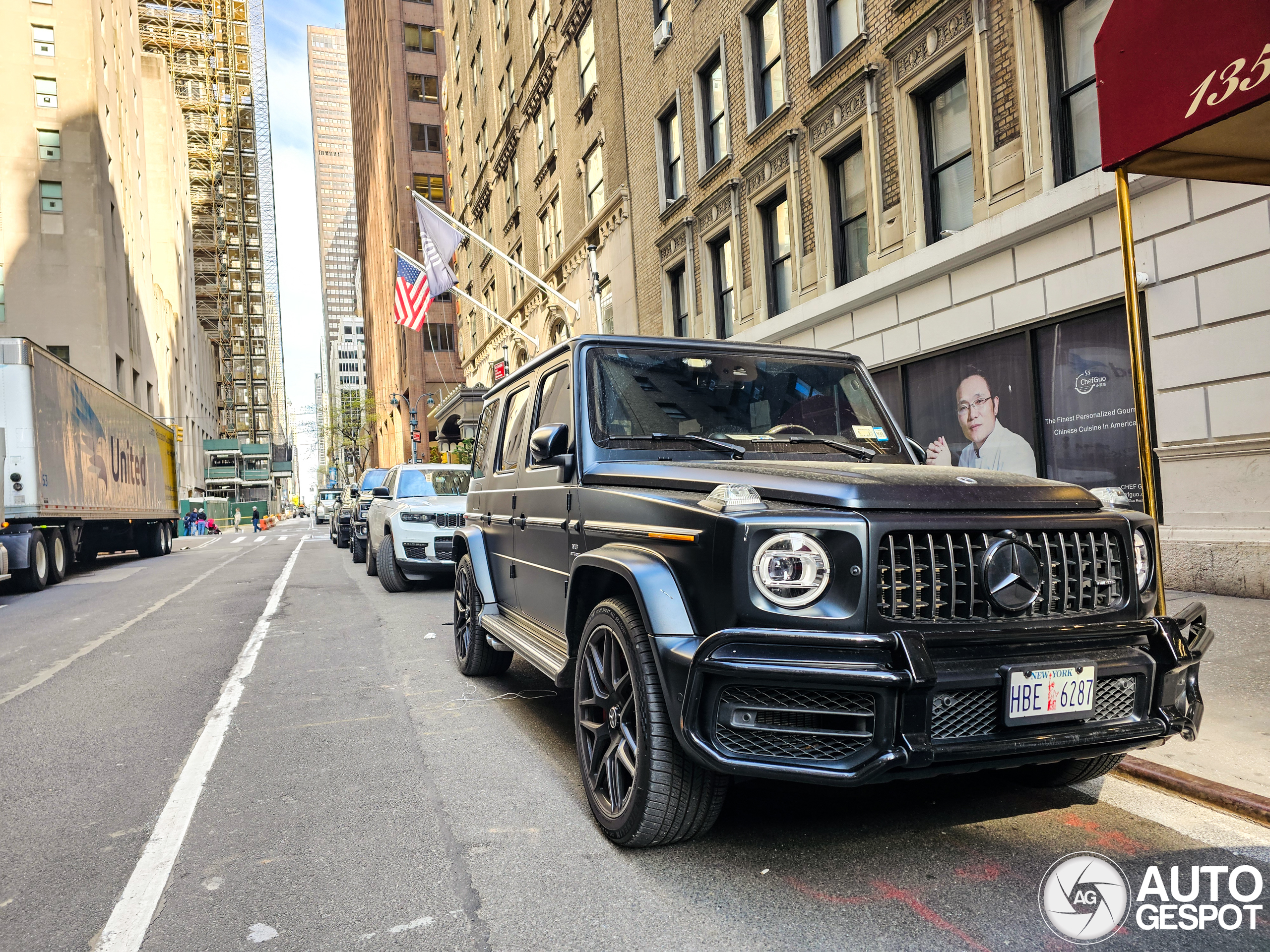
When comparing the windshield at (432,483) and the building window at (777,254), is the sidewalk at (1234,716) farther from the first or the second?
the building window at (777,254)

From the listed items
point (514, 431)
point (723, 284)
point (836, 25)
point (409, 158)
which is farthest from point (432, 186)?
point (514, 431)

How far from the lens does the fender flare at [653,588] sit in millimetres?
3006

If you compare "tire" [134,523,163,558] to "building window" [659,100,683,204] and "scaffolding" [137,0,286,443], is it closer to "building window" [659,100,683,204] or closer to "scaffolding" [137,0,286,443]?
"building window" [659,100,683,204]

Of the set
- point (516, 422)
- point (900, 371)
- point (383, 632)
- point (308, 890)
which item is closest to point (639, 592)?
point (308, 890)

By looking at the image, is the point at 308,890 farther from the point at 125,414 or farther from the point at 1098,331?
the point at 125,414

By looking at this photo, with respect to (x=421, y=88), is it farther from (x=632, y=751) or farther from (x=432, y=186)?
(x=632, y=751)

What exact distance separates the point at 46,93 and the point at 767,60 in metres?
40.0

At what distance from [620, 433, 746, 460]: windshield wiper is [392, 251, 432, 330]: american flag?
19.5m

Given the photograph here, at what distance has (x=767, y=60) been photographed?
16.0 meters

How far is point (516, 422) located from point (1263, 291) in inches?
267

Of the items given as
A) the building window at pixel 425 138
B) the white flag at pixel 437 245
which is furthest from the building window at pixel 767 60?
the building window at pixel 425 138

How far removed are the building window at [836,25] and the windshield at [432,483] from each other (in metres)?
8.71

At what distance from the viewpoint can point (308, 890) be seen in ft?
9.96

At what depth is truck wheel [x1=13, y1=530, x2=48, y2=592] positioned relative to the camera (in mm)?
14742
